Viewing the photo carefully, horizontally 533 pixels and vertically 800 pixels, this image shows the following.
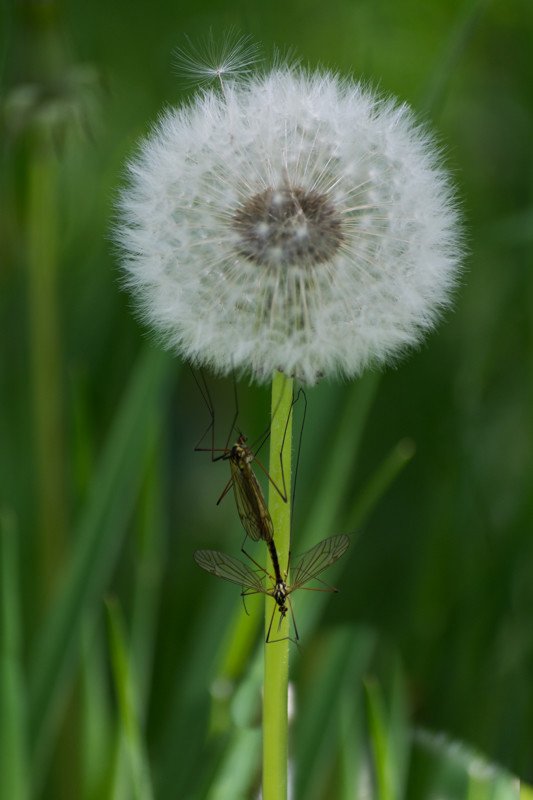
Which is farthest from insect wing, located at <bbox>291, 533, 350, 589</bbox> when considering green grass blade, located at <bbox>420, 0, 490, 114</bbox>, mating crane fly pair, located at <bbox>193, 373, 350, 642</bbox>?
green grass blade, located at <bbox>420, 0, 490, 114</bbox>

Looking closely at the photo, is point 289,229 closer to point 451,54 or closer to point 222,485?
point 451,54

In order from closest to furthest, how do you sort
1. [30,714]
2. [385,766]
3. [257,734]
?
1. [385,766]
2. [257,734]
3. [30,714]

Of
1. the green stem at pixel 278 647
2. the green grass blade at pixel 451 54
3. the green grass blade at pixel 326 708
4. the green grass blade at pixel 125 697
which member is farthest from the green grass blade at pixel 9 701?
the green grass blade at pixel 451 54

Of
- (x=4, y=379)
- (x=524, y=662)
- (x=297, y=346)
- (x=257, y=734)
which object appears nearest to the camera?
(x=297, y=346)

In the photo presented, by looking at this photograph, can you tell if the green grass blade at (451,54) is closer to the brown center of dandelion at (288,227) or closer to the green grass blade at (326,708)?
the brown center of dandelion at (288,227)

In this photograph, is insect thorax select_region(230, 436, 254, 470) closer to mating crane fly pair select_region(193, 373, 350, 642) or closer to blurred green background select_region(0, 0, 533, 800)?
mating crane fly pair select_region(193, 373, 350, 642)

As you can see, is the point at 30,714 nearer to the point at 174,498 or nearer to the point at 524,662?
the point at 524,662

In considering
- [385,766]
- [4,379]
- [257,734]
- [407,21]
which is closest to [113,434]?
[257,734]
